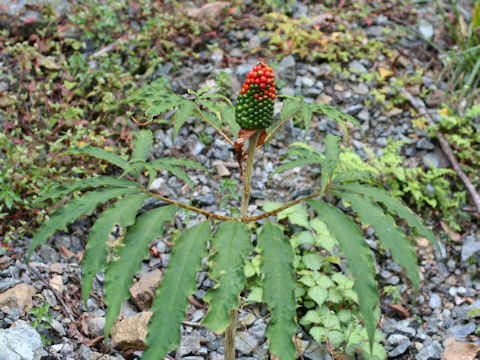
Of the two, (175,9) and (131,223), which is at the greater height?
(131,223)

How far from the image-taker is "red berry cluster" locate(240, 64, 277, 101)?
138 cm

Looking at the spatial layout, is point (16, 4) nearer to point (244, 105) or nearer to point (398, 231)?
point (244, 105)

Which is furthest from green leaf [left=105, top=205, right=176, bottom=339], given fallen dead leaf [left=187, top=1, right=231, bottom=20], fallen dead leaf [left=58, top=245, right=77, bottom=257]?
fallen dead leaf [left=187, top=1, right=231, bottom=20]

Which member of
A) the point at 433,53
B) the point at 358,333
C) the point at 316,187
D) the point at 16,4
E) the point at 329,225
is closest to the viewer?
the point at 329,225

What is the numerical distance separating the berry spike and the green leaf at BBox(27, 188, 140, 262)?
1.59ft

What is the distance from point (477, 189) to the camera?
352 centimetres

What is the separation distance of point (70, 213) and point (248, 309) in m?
1.49

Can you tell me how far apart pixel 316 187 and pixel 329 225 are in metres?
2.00

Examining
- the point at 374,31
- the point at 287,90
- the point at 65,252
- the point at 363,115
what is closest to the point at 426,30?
the point at 374,31

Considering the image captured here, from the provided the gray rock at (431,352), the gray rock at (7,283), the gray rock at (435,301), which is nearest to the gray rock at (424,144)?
the gray rock at (435,301)

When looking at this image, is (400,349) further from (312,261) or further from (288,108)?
(288,108)

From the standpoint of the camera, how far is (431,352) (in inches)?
94.4

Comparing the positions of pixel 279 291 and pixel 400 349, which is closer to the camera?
pixel 279 291

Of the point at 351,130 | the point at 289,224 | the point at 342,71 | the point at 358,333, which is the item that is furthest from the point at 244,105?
the point at 342,71
